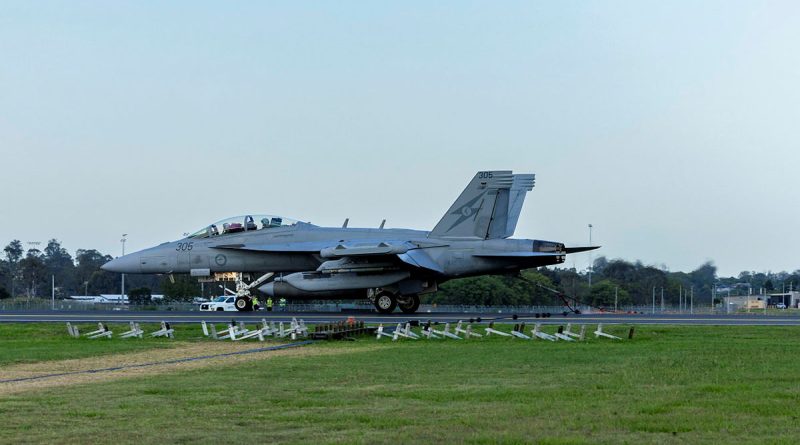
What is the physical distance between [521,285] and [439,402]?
72668 millimetres

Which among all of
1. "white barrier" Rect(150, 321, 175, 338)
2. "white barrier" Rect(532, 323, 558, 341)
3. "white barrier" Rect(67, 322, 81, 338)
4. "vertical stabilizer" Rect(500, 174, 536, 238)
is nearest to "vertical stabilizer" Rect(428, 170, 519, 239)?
"vertical stabilizer" Rect(500, 174, 536, 238)

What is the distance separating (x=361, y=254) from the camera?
1555 inches

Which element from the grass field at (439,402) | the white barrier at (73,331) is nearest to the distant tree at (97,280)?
the white barrier at (73,331)

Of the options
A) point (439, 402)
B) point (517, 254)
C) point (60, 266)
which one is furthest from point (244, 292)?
point (60, 266)

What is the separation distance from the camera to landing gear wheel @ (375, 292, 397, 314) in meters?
41.2

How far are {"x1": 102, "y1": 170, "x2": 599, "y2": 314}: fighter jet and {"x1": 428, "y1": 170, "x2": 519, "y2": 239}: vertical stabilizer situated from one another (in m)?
0.04

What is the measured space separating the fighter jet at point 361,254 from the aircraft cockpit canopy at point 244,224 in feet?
0.13

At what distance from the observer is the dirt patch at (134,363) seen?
680 inches

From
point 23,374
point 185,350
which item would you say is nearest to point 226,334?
point 185,350

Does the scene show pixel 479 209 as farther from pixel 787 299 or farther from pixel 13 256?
pixel 13 256

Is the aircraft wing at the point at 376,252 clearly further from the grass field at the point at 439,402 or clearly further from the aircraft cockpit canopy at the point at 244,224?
the grass field at the point at 439,402

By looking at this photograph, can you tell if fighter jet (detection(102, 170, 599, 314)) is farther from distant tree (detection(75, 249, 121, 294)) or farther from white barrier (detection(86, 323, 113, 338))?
distant tree (detection(75, 249, 121, 294))

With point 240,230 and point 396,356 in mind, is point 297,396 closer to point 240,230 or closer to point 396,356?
point 396,356

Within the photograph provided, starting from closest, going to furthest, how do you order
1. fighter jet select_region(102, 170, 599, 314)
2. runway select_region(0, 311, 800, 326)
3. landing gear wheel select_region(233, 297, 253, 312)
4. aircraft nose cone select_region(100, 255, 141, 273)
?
1. runway select_region(0, 311, 800, 326)
2. fighter jet select_region(102, 170, 599, 314)
3. landing gear wheel select_region(233, 297, 253, 312)
4. aircraft nose cone select_region(100, 255, 141, 273)
